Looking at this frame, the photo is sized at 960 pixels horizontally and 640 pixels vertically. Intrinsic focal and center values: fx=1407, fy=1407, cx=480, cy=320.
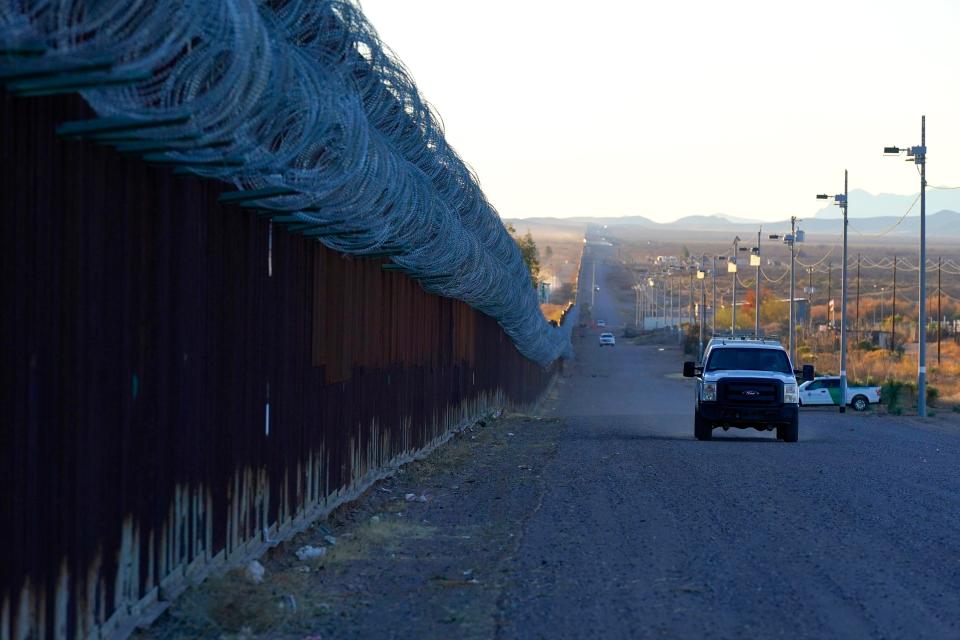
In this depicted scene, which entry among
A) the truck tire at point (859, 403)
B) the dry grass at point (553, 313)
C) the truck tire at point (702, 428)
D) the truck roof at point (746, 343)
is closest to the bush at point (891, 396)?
the truck tire at point (859, 403)

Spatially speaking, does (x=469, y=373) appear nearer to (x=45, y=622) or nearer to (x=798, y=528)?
(x=798, y=528)

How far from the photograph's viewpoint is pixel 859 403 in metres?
51.4

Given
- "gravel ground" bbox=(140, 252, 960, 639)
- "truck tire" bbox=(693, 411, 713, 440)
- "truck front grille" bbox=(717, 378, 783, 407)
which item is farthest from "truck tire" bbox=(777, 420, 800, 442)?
"gravel ground" bbox=(140, 252, 960, 639)

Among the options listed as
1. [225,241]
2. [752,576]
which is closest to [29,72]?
[225,241]

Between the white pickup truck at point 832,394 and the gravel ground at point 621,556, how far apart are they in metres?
31.0

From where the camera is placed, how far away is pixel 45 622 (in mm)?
6012

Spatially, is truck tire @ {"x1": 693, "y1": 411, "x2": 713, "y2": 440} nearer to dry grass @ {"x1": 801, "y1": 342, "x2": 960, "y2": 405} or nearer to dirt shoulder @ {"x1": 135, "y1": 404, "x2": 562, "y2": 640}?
dirt shoulder @ {"x1": 135, "y1": 404, "x2": 562, "y2": 640}

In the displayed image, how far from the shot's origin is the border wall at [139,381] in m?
5.77

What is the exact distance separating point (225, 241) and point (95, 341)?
7.82ft

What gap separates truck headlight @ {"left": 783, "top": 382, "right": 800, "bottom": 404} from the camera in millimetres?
26234

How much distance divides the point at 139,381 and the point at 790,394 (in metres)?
20.6

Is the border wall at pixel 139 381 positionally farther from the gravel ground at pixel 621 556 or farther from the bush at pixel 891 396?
the bush at pixel 891 396

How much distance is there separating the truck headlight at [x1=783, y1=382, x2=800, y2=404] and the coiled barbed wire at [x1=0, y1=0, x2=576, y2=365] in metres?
12.6

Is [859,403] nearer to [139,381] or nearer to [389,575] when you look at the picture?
[389,575]
